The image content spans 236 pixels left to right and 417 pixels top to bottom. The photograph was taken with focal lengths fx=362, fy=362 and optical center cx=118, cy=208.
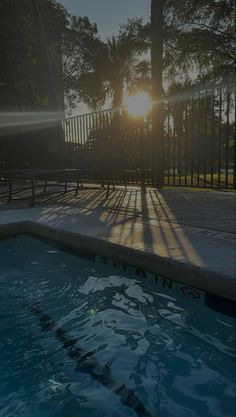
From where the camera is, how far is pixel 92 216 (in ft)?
14.2

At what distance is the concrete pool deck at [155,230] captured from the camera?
7.33 feet

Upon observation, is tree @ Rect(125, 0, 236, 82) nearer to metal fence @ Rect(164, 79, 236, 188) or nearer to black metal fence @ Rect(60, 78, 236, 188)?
black metal fence @ Rect(60, 78, 236, 188)

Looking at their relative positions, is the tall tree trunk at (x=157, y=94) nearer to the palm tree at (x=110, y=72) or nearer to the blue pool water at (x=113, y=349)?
the blue pool water at (x=113, y=349)

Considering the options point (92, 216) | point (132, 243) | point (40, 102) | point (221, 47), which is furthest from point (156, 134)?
point (40, 102)

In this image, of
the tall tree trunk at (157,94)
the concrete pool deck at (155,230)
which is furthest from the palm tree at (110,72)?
the concrete pool deck at (155,230)

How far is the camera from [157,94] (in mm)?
8508

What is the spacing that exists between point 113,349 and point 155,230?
4.94 feet

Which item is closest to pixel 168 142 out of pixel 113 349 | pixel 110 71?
pixel 113 349

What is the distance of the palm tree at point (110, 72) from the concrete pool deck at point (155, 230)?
758 inches

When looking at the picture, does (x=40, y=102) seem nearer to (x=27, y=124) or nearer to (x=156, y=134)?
(x=27, y=124)

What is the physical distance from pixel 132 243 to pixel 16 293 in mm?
1030

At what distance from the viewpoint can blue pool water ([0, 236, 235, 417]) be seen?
1.64 meters

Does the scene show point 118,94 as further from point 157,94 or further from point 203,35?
point 157,94

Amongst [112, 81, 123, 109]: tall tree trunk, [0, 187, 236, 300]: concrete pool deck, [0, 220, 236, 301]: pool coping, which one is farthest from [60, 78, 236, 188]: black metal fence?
[112, 81, 123, 109]: tall tree trunk
